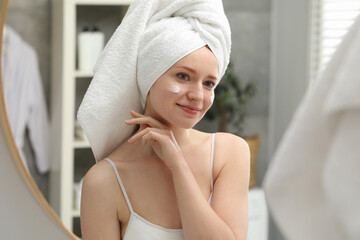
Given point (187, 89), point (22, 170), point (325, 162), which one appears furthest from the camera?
point (22, 170)

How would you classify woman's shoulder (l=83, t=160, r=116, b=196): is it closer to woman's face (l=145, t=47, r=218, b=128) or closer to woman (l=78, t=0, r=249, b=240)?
woman (l=78, t=0, r=249, b=240)

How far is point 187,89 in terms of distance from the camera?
0.62m

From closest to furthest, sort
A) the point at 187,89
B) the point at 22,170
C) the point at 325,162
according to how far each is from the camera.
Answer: the point at 325,162
the point at 187,89
the point at 22,170

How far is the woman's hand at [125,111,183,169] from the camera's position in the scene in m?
0.64

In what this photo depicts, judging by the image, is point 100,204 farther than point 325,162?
Yes

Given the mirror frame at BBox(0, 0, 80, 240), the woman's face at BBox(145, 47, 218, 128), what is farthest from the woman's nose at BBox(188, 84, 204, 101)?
the mirror frame at BBox(0, 0, 80, 240)

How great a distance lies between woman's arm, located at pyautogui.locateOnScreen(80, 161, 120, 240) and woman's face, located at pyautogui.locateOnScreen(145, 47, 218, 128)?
12 centimetres

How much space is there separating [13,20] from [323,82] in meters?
0.48

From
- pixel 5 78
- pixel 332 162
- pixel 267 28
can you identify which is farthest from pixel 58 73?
pixel 332 162

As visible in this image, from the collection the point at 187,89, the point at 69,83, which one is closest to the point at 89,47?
the point at 69,83

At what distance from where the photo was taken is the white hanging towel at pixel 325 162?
0.46 m

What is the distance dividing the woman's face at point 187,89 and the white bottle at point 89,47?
102 millimetres

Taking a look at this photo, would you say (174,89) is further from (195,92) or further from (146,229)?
(146,229)

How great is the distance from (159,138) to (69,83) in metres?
0.16
